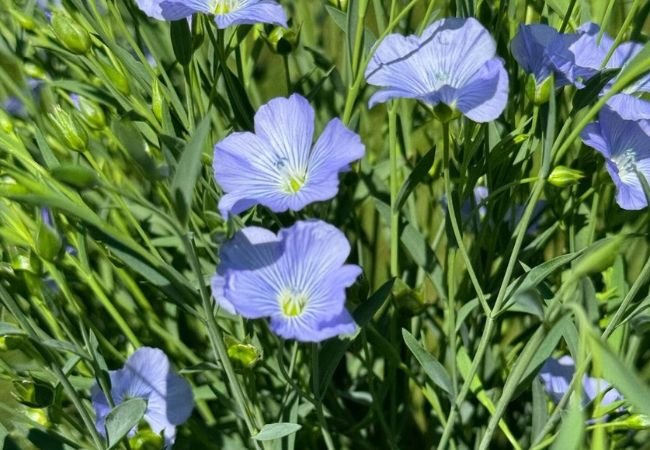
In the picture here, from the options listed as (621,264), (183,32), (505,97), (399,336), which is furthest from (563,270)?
(183,32)

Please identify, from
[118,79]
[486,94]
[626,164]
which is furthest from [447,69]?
[118,79]

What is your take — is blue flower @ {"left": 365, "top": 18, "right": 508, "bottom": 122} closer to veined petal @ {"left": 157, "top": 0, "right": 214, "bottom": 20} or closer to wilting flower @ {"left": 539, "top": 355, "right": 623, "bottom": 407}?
veined petal @ {"left": 157, "top": 0, "right": 214, "bottom": 20}

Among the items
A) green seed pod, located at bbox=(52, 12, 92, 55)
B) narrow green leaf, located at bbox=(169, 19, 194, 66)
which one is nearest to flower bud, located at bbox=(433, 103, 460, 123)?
narrow green leaf, located at bbox=(169, 19, 194, 66)

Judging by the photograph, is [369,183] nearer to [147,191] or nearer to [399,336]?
[399,336]

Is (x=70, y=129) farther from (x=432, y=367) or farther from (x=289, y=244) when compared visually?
(x=432, y=367)

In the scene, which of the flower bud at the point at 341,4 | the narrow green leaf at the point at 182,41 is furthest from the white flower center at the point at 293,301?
the flower bud at the point at 341,4

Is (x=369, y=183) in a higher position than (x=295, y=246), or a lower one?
lower
